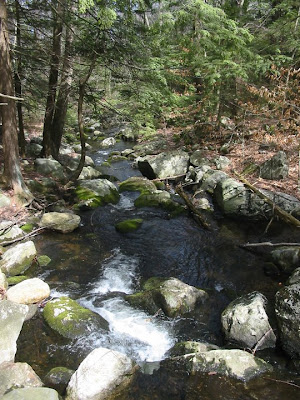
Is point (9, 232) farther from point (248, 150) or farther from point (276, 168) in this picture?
point (248, 150)

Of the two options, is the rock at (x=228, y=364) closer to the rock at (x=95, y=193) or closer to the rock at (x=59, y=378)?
the rock at (x=59, y=378)

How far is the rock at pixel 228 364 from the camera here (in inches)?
164

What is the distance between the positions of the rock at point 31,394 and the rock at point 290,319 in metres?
3.31

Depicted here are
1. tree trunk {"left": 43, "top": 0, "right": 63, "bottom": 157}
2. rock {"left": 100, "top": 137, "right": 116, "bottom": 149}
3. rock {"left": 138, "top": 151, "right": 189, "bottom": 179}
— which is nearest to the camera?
tree trunk {"left": 43, "top": 0, "right": 63, "bottom": 157}

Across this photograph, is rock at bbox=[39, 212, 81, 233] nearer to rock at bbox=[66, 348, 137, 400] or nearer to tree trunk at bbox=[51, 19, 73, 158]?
tree trunk at bbox=[51, 19, 73, 158]

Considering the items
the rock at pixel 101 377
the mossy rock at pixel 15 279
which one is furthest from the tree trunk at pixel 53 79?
the rock at pixel 101 377

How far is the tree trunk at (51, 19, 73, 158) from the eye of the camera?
9852 mm

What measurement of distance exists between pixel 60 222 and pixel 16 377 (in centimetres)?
482

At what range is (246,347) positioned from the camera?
471 cm

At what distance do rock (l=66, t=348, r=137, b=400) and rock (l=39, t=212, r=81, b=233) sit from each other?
4610 millimetres

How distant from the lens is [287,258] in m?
6.65

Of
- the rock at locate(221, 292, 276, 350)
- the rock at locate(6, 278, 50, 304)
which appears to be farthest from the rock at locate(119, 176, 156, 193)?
the rock at locate(221, 292, 276, 350)

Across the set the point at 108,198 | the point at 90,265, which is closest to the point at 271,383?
the point at 90,265

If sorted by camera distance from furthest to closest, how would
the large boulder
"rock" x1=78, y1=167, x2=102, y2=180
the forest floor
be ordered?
1. "rock" x1=78, y1=167, x2=102, y2=180
2. the forest floor
3. the large boulder
